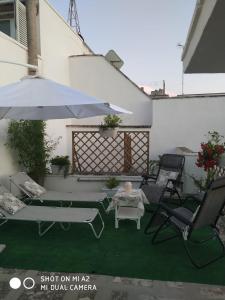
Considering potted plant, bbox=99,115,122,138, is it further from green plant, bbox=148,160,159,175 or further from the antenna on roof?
the antenna on roof

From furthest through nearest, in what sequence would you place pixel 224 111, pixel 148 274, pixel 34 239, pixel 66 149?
pixel 66 149
pixel 224 111
pixel 34 239
pixel 148 274

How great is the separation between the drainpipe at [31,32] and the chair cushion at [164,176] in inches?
138

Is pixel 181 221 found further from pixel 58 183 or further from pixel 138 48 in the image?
pixel 138 48

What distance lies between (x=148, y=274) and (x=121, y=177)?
3.57 meters

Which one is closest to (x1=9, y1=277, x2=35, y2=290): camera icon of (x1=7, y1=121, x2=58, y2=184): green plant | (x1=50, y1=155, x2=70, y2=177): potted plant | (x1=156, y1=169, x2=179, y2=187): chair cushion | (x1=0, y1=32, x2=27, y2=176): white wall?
(x1=0, y1=32, x2=27, y2=176): white wall

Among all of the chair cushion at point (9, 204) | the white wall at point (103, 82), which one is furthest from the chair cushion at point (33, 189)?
the white wall at point (103, 82)

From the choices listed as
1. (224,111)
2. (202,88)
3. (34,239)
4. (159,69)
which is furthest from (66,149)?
(159,69)

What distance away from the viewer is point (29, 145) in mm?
5957

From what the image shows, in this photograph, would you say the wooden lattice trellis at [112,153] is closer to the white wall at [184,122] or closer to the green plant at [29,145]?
the white wall at [184,122]

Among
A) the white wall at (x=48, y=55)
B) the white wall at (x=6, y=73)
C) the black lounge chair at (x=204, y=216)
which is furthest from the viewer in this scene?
the white wall at (x=48, y=55)

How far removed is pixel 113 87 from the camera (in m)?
9.20

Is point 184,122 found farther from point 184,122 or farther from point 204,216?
point 204,216

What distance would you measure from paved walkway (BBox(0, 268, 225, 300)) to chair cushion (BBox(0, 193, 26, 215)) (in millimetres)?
1378

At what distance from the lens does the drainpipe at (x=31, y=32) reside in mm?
6641
